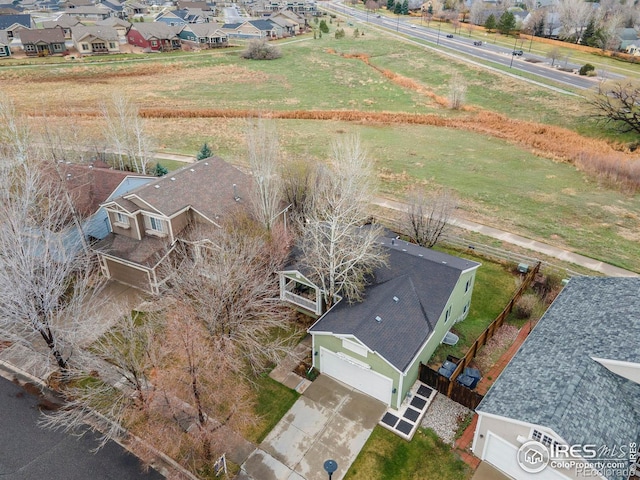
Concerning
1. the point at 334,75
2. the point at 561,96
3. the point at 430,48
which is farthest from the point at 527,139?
the point at 430,48

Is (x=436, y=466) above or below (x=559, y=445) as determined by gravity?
below

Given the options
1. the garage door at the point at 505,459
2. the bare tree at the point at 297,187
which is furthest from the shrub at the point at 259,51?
the garage door at the point at 505,459

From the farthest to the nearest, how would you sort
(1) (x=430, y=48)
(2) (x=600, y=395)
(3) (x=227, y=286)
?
(1) (x=430, y=48)
(3) (x=227, y=286)
(2) (x=600, y=395)

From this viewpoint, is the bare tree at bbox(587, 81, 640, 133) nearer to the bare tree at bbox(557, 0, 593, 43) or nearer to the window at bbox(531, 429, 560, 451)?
the window at bbox(531, 429, 560, 451)

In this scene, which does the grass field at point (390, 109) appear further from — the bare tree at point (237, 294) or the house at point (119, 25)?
the house at point (119, 25)

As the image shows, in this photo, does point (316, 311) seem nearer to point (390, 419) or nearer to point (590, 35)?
point (390, 419)

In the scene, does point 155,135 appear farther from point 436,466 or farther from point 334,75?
point 436,466

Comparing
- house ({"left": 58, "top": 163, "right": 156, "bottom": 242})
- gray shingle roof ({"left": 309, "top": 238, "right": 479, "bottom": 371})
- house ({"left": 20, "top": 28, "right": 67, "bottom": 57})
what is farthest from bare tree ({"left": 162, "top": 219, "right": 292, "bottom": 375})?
house ({"left": 20, "top": 28, "right": 67, "bottom": 57})

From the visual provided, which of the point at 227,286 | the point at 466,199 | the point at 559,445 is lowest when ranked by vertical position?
the point at 466,199
